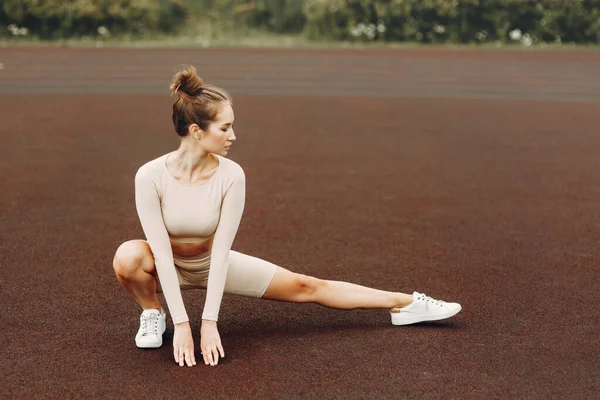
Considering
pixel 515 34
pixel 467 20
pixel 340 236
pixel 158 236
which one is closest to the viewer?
pixel 158 236

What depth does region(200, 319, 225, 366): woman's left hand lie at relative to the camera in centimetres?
403

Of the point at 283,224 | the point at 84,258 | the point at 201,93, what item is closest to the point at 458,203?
the point at 283,224

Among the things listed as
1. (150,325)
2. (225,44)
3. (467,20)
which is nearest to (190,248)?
(150,325)

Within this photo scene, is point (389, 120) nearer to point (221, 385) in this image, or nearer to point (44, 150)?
point (44, 150)

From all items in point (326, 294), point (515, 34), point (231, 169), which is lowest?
point (515, 34)

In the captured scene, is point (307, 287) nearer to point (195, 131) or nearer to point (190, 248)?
point (190, 248)

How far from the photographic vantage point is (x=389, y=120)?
1145 cm

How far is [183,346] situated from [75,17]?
1720 centimetres

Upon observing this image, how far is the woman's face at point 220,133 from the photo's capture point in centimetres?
396

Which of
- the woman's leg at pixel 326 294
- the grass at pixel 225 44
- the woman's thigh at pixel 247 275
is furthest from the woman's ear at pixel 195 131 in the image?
the grass at pixel 225 44

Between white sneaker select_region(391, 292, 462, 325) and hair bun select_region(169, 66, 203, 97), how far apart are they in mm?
1482

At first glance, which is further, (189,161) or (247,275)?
(247,275)

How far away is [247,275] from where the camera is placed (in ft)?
14.2

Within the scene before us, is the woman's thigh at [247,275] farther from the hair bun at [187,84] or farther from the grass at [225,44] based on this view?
the grass at [225,44]
